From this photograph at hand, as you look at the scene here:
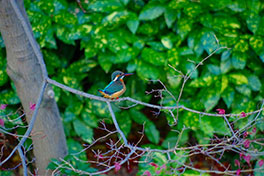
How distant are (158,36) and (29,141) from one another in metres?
1.90

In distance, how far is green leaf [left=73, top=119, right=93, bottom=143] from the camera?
3531 mm

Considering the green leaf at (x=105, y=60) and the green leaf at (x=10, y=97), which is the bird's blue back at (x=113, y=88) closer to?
the green leaf at (x=105, y=60)

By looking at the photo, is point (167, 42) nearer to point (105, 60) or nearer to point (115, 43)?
point (115, 43)

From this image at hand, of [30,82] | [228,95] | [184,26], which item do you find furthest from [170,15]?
[30,82]

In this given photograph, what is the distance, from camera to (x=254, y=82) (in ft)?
10.8

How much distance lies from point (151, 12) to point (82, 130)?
1.56 meters

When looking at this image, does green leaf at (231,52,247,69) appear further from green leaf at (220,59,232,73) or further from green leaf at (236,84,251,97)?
green leaf at (236,84,251,97)

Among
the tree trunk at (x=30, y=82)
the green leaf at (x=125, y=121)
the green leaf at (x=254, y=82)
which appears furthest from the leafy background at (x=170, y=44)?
the tree trunk at (x=30, y=82)

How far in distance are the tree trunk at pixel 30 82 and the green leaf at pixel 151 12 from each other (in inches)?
48.9

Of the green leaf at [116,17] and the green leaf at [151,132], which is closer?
the green leaf at [116,17]

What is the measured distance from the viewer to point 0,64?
3189 millimetres

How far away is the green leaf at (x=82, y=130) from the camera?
139 inches

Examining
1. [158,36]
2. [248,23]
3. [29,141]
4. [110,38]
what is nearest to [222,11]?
[248,23]

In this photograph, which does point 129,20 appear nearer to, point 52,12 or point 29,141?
point 52,12
